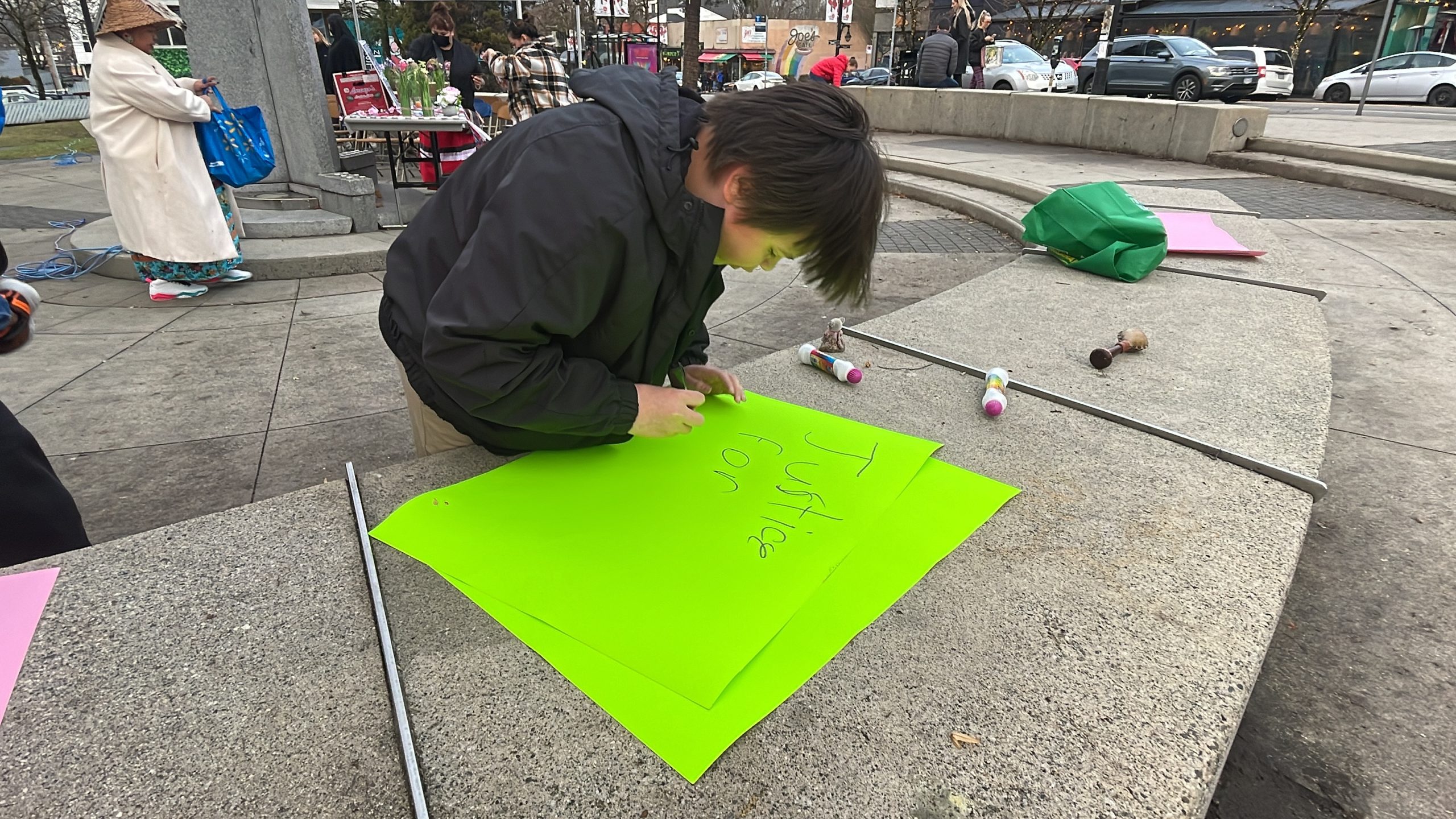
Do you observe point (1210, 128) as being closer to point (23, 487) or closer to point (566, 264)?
point (566, 264)

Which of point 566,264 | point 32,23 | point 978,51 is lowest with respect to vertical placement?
point 566,264

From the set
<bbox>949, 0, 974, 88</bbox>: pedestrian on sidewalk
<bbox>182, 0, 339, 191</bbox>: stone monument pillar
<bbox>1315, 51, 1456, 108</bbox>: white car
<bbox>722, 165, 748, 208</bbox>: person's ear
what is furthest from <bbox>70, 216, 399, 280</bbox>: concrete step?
<bbox>1315, 51, 1456, 108</bbox>: white car

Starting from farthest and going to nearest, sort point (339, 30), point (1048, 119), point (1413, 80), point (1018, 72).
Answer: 1. point (1413, 80)
2. point (1018, 72)
3. point (1048, 119)
4. point (339, 30)

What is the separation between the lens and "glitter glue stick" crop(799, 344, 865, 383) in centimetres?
214

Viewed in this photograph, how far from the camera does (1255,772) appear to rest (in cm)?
142

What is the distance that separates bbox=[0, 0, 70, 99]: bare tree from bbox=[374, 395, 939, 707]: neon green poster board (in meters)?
27.8

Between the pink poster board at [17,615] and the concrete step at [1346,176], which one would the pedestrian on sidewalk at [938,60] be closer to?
the concrete step at [1346,176]

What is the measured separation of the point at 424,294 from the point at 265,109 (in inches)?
258

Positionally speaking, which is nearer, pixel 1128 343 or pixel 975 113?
pixel 1128 343

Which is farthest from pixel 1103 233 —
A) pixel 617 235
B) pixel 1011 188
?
pixel 1011 188

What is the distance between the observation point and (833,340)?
7.71ft

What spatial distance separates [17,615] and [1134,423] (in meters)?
2.28

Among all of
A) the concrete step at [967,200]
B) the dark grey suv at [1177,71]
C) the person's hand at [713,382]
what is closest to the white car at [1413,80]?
the dark grey suv at [1177,71]

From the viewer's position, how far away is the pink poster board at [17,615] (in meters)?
1.01
